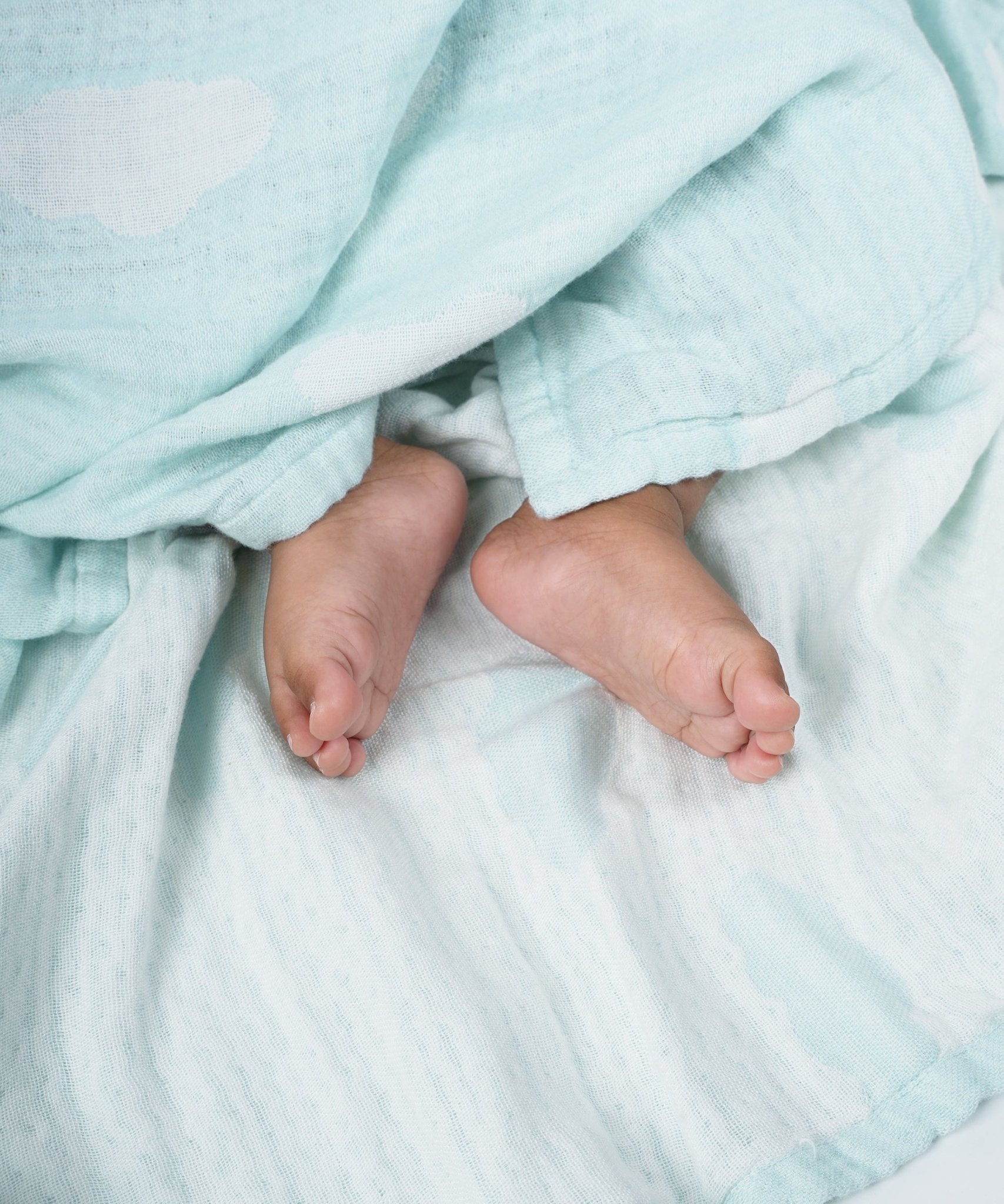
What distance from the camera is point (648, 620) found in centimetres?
56

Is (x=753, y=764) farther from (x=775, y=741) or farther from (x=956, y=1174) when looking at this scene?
(x=956, y=1174)

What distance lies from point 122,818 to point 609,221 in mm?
416

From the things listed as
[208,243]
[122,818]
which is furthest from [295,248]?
[122,818]

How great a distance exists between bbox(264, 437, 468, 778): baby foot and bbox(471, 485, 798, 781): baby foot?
1.7 inches

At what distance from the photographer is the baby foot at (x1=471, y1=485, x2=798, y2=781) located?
0.51m

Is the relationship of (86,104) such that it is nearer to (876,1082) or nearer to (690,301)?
(690,301)

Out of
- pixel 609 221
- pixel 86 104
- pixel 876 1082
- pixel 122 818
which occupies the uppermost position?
pixel 86 104

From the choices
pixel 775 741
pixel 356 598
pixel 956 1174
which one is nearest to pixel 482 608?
pixel 356 598

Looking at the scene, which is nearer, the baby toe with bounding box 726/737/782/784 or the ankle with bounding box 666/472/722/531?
the baby toe with bounding box 726/737/782/784

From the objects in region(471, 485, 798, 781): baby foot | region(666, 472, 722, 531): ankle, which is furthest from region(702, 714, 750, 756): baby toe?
region(666, 472, 722, 531): ankle

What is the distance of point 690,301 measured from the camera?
25.5 inches

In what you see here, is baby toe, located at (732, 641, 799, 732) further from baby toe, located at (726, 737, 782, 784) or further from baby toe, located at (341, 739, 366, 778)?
baby toe, located at (341, 739, 366, 778)

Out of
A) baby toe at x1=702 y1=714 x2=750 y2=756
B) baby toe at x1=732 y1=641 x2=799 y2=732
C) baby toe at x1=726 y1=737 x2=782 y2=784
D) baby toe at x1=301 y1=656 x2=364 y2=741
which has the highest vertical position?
baby toe at x1=301 y1=656 x2=364 y2=741

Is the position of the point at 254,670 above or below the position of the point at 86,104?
below
